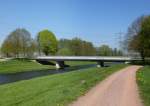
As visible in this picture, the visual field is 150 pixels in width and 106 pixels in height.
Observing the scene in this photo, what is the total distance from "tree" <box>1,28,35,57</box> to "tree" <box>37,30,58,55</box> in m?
13.8

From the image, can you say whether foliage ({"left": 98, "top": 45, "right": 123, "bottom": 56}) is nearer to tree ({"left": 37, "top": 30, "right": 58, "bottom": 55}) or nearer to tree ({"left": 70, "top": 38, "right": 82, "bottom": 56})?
tree ({"left": 70, "top": 38, "right": 82, "bottom": 56})

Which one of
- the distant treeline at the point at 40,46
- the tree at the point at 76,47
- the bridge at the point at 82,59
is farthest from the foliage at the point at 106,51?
the bridge at the point at 82,59

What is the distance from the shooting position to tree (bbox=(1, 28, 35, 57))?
108 meters

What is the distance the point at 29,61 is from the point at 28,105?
3619 inches

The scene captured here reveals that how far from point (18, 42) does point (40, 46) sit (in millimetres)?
18072

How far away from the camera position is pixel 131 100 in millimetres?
17172

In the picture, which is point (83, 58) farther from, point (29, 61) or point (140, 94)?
point (140, 94)

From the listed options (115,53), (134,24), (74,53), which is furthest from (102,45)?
(134,24)

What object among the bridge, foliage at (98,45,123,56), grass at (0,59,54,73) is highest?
foliage at (98,45,123,56)

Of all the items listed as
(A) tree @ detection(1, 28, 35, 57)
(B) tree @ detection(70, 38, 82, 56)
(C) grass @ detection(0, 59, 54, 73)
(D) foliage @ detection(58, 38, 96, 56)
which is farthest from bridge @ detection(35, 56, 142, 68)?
(B) tree @ detection(70, 38, 82, 56)

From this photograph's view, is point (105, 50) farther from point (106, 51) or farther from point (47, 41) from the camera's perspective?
point (47, 41)

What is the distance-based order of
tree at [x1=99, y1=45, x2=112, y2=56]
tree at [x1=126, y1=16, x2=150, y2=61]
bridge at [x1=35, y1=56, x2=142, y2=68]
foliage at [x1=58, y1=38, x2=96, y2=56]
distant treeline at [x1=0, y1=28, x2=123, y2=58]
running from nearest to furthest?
tree at [x1=126, y1=16, x2=150, y2=61] → bridge at [x1=35, y1=56, x2=142, y2=68] → distant treeline at [x1=0, y1=28, x2=123, y2=58] → foliage at [x1=58, y1=38, x2=96, y2=56] → tree at [x1=99, y1=45, x2=112, y2=56]

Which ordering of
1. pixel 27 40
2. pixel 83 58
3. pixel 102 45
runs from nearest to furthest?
pixel 83 58, pixel 27 40, pixel 102 45

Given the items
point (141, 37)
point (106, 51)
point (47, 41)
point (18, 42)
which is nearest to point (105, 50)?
point (106, 51)
